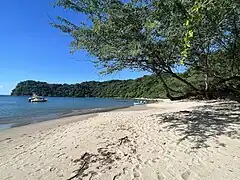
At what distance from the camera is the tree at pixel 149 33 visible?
563cm

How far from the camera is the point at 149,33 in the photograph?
234 inches

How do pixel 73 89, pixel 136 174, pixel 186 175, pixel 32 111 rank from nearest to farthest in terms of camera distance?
pixel 186 175, pixel 136 174, pixel 32 111, pixel 73 89

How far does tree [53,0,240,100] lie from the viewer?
5635mm

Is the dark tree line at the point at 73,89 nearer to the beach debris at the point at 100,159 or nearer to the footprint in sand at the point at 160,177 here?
the beach debris at the point at 100,159

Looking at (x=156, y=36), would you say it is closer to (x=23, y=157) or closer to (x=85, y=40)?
(x=85, y=40)

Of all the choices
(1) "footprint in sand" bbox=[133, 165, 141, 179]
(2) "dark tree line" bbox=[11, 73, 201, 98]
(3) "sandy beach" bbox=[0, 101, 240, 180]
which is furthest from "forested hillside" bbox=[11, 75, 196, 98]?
(1) "footprint in sand" bbox=[133, 165, 141, 179]

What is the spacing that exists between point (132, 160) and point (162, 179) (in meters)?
1.22

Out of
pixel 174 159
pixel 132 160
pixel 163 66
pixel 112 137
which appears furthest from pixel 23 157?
pixel 163 66

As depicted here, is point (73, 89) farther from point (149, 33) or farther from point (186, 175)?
point (186, 175)

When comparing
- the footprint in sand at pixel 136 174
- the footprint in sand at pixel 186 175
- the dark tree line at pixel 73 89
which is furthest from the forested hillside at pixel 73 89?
the footprint in sand at pixel 186 175

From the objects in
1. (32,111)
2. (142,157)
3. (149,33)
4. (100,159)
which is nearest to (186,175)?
(142,157)

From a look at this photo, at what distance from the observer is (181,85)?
33.5 ft

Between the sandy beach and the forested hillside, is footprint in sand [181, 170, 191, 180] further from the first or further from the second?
the forested hillside

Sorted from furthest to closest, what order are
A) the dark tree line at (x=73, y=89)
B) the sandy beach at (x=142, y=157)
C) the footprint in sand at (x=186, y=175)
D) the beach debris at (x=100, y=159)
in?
1. the dark tree line at (x=73, y=89)
2. the beach debris at (x=100, y=159)
3. the sandy beach at (x=142, y=157)
4. the footprint in sand at (x=186, y=175)
